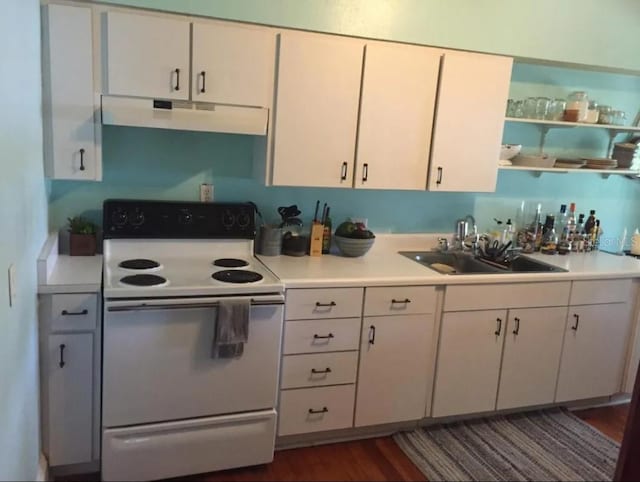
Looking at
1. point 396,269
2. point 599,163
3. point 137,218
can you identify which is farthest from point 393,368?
point 599,163

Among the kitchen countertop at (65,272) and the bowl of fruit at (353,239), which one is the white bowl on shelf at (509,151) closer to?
the bowl of fruit at (353,239)

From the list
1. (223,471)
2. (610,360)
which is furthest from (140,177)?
(610,360)

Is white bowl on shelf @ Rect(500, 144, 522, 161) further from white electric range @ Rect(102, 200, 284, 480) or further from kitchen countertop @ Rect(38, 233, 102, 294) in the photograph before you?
kitchen countertop @ Rect(38, 233, 102, 294)

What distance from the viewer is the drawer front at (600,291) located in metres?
3.16

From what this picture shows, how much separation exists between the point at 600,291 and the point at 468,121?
1277mm

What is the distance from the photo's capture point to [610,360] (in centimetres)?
337

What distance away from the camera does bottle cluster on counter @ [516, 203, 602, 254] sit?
3.60 meters

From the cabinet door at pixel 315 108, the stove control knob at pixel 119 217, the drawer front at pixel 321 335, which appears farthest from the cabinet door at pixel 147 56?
the drawer front at pixel 321 335

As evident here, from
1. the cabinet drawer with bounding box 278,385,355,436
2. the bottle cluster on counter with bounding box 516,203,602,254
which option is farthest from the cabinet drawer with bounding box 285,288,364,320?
the bottle cluster on counter with bounding box 516,203,602,254

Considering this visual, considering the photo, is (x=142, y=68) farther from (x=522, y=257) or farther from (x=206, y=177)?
(x=522, y=257)

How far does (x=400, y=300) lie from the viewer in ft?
9.13

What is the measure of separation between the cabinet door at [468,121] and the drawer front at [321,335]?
0.94 metres

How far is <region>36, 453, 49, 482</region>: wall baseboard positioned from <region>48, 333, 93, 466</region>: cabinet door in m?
0.03

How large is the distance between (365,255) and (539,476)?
143cm
